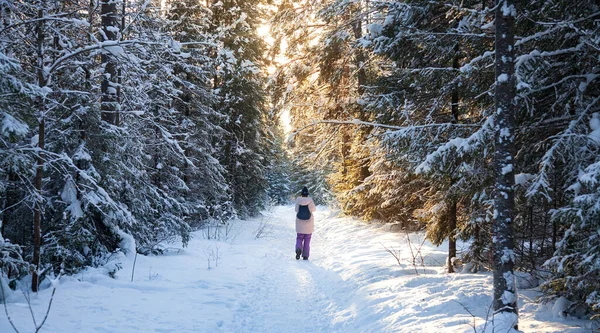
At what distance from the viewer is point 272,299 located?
22.8 feet

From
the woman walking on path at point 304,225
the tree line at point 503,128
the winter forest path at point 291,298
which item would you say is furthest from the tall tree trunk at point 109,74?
the woman walking on path at point 304,225

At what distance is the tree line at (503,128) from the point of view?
4418mm

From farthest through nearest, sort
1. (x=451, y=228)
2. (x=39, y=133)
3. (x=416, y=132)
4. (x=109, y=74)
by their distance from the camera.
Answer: (x=109, y=74)
(x=451, y=228)
(x=416, y=132)
(x=39, y=133)

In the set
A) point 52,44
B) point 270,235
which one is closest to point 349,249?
point 270,235

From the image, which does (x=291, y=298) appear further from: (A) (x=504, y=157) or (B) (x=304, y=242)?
(A) (x=504, y=157)

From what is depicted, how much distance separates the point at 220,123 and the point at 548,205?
1512 cm

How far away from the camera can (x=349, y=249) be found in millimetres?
11680

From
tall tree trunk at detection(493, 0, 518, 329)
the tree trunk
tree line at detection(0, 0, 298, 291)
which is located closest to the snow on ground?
the tree trunk

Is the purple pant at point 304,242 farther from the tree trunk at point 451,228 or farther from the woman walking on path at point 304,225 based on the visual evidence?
the tree trunk at point 451,228

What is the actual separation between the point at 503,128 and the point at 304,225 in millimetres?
7696

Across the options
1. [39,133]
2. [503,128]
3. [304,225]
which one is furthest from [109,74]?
[503,128]

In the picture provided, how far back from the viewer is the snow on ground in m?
4.96

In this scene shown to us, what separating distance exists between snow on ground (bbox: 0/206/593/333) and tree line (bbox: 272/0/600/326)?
790mm

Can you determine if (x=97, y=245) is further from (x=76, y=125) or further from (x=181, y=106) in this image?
(x=181, y=106)
